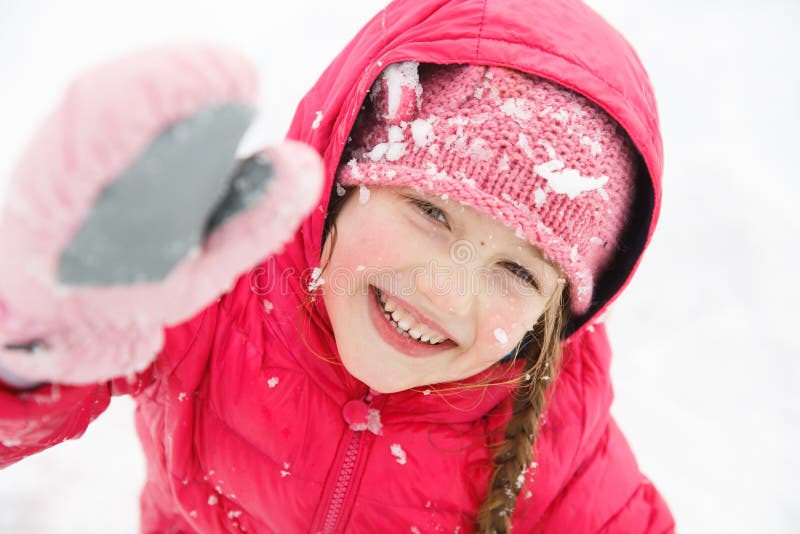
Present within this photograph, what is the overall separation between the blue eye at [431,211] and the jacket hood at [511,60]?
17cm

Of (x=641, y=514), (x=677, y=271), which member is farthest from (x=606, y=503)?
(x=677, y=271)

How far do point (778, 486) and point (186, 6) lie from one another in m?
3.02

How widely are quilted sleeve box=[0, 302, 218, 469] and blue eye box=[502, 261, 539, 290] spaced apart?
0.59 m

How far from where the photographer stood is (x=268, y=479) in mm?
1251

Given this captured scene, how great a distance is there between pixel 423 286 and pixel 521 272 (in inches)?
6.8

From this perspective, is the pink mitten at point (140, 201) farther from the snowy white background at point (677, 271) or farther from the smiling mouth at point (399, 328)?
the snowy white background at point (677, 271)

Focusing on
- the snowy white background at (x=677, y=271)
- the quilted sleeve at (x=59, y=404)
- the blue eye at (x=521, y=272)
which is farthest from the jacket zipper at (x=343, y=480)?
the snowy white background at (x=677, y=271)

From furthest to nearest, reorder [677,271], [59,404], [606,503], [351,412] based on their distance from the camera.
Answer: [677,271]
[606,503]
[351,412]
[59,404]

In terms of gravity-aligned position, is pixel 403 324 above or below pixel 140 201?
below

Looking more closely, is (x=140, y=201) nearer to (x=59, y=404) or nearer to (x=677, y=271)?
(x=59, y=404)

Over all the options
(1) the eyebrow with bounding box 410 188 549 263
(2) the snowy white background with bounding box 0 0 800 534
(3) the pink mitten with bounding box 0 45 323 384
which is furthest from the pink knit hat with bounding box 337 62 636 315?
(2) the snowy white background with bounding box 0 0 800 534

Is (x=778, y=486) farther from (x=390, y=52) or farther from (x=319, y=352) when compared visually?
(x=390, y=52)

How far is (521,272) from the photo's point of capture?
999 millimetres

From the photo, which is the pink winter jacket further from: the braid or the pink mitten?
the pink mitten
